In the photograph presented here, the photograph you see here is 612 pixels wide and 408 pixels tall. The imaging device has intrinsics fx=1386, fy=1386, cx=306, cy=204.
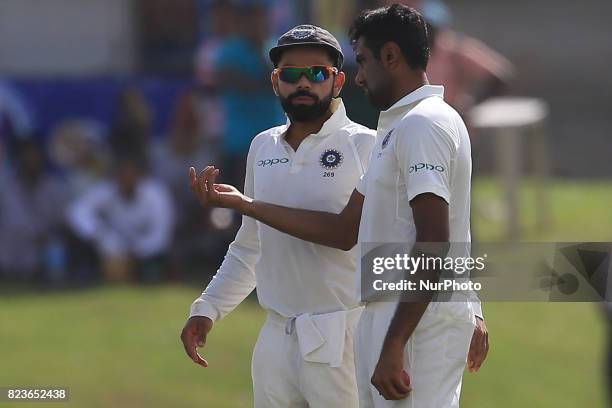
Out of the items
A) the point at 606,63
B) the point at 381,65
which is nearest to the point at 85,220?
the point at 381,65

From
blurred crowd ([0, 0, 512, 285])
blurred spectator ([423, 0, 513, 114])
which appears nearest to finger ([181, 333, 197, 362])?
blurred spectator ([423, 0, 513, 114])

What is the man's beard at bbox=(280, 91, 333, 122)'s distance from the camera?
16.6ft

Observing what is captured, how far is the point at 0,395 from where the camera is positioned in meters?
8.16

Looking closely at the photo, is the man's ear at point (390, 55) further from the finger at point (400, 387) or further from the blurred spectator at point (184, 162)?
the blurred spectator at point (184, 162)

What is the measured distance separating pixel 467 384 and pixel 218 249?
335 cm

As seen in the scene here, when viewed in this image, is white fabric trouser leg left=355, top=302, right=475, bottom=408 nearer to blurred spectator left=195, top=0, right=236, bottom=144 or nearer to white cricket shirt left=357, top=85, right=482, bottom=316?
white cricket shirt left=357, top=85, right=482, bottom=316

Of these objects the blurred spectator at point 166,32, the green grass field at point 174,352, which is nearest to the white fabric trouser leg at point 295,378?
the green grass field at point 174,352

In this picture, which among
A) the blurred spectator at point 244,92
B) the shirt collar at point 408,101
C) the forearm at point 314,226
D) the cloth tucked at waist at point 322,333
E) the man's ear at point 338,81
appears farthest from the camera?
the blurred spectator at point 244,92

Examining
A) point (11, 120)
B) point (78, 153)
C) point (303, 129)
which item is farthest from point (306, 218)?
point (11, 120)

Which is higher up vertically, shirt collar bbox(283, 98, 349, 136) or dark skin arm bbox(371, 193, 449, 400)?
shirt collar bbox(283, 98, 349, 136)

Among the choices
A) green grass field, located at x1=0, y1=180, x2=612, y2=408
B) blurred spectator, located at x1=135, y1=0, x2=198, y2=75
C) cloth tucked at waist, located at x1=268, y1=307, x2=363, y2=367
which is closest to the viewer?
cloth tucked at waist, located at x1=268, y1=307, x2=363, y2=367

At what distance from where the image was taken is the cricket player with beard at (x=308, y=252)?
504 cm

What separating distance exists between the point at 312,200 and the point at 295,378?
0.66 m

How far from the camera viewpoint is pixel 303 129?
5.18 metres
